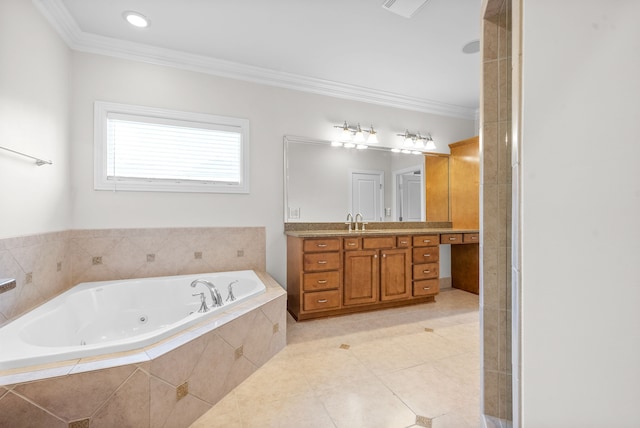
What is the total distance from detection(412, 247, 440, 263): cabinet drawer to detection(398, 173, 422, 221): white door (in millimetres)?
605

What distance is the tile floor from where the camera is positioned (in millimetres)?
1423

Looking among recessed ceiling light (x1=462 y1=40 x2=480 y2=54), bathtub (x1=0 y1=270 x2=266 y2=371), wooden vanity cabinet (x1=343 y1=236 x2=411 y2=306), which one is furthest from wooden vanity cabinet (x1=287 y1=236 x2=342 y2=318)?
recessed ceiling light (x1=462 y1=40 x2=480 y2=54)

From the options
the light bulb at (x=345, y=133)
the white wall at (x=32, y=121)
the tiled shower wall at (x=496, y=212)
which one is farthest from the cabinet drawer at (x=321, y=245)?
the white wall at (x=32, y=121)

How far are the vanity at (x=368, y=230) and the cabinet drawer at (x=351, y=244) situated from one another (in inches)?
0.4

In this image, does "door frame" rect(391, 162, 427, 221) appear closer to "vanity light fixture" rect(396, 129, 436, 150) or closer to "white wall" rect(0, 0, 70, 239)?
"vanity light fixture" rect(396, 129, 436, 150)

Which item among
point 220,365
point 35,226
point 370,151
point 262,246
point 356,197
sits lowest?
point 220,365

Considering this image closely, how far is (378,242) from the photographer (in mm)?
2922

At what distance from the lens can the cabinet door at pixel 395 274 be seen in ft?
9.68

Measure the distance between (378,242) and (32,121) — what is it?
9.48 ft

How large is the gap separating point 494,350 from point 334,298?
1.69 metres
